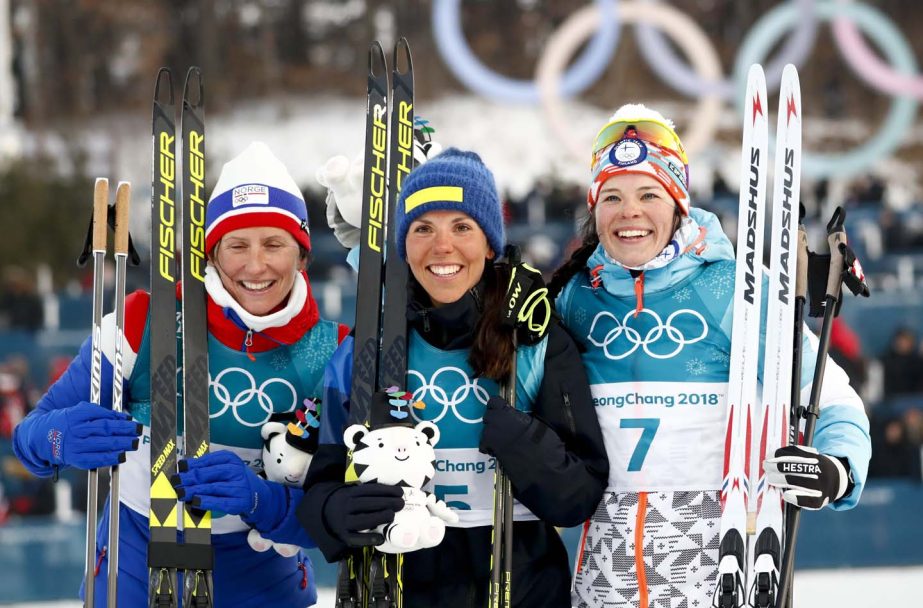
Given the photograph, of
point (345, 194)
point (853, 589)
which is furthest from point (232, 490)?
point (853, 589)

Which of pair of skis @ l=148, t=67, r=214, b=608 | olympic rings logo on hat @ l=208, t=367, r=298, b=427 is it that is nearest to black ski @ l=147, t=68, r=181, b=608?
pair of skis @ l=148, t=67, r=214, b=608

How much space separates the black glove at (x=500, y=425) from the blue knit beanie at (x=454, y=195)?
1.13 ft

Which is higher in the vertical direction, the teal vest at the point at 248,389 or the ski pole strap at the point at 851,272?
the ski pole strap at the point at 851,272

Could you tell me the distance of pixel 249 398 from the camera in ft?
8.20

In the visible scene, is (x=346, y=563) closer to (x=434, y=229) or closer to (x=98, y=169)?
(x=434, y=229)

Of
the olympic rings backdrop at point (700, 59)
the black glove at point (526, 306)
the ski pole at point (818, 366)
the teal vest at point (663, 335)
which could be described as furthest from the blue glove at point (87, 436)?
the olympic rings backdrop at point (700, 59)

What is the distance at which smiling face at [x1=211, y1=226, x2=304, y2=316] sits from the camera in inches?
96.5

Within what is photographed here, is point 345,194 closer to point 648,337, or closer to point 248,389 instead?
point 248,389

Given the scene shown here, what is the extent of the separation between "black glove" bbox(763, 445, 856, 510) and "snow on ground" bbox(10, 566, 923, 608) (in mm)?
2791

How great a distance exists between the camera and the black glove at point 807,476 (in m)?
2.16

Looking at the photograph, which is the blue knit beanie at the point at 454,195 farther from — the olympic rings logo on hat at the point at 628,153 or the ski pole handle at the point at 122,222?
the ski pole handle at the point at 122,222

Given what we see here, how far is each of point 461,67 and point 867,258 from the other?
3532mm

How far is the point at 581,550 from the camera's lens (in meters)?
2.37

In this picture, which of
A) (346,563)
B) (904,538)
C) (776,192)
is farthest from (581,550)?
Answer: (904,538)
